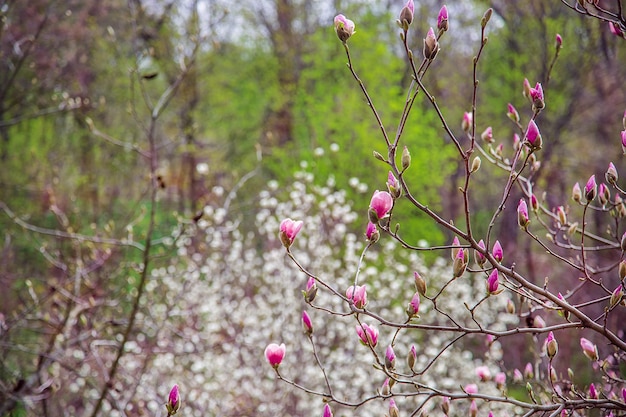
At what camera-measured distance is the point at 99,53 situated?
8.31 meters

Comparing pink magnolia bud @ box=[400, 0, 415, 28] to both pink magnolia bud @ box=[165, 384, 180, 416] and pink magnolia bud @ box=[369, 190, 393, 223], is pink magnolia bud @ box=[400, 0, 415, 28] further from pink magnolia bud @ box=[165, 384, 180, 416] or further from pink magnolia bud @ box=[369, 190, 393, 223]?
pink magnolia bud @ box=[165, 384, 180, 416]

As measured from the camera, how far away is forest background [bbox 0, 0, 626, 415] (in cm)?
527

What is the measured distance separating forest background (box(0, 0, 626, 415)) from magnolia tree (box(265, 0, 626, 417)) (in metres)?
0.69

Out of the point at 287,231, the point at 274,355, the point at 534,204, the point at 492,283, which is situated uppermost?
the point at 534,204

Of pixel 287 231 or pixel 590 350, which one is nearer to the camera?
pixel 287 231

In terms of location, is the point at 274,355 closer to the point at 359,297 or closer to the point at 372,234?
the point at 359,297

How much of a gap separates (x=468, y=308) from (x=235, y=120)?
10.4 m

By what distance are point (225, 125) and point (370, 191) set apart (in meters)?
4.65

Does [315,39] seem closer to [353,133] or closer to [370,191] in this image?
[353,133]

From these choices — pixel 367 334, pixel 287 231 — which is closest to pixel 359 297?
pixel 367 334

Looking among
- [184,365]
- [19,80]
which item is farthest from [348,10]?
[184,365]

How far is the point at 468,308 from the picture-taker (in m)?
1.32

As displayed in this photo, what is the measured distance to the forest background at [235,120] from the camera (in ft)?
17.3

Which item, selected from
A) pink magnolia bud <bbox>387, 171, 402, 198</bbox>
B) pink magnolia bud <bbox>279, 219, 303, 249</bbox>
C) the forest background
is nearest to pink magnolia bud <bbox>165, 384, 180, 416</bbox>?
pink magnolia bud <bbox>279, 219, 303, 249</bbox>
